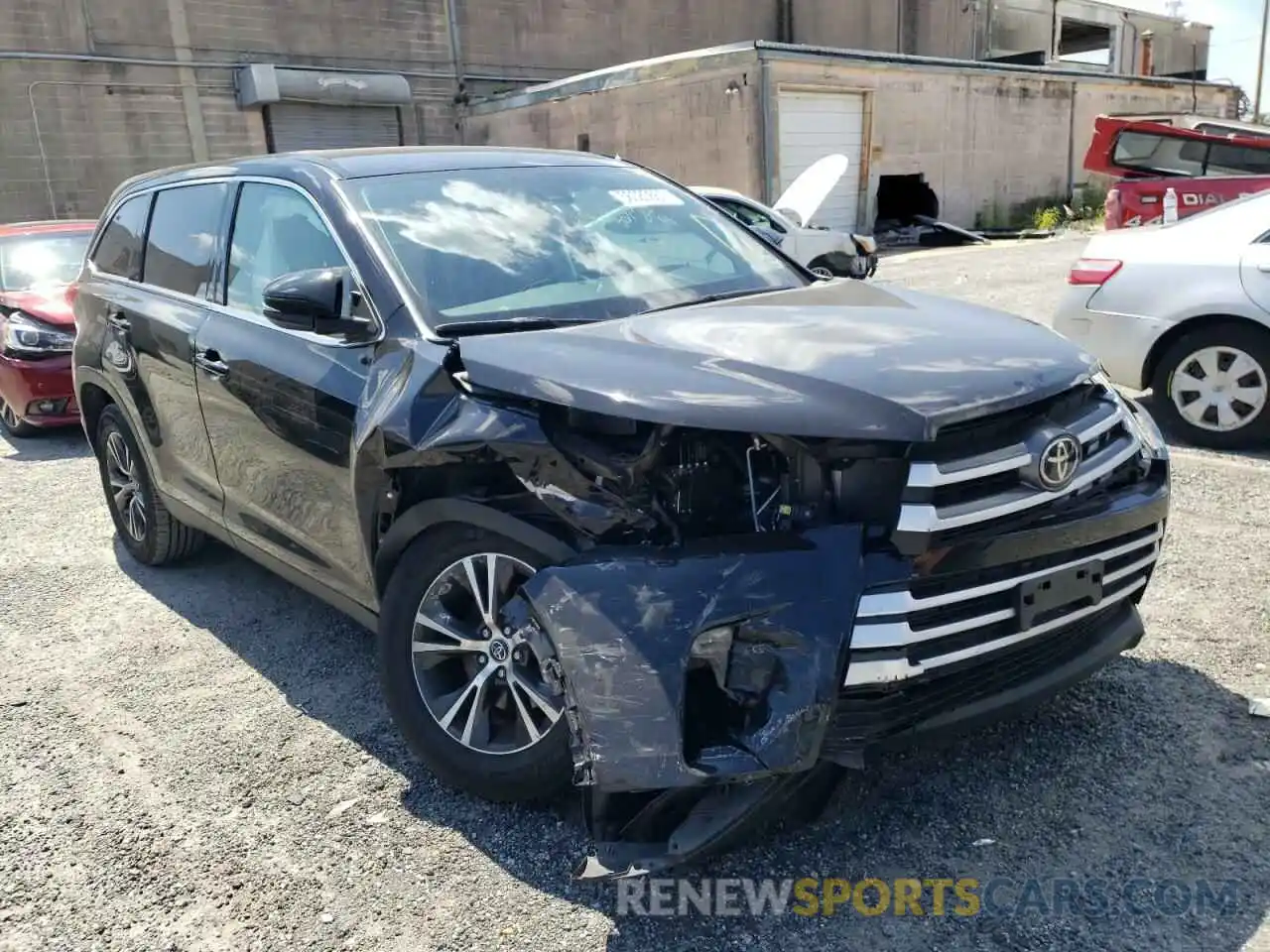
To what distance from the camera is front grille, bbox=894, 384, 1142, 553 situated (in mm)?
2271

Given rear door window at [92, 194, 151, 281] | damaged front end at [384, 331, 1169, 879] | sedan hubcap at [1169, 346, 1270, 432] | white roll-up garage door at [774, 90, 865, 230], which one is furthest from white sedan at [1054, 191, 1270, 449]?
white roll-up garage door at [774, 90, 865, 230]

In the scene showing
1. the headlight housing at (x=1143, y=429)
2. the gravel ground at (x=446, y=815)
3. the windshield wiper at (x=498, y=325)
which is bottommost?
the gravel ground at (x=446, y=815)

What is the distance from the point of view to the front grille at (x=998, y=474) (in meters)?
2.27

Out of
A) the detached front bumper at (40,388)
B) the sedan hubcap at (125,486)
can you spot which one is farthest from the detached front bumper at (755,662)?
the detached front bumper at (40,388)

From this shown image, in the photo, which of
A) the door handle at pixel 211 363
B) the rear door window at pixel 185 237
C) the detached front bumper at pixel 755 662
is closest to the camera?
the detached front bumper at pixel 755 662

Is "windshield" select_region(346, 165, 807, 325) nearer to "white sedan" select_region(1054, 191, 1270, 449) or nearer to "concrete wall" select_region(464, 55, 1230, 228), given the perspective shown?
"white sedan" select_region(1054, 191, 1270, 449)

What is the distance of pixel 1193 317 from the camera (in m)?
5.70

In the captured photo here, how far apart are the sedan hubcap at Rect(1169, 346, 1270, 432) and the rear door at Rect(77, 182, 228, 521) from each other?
5.07 m

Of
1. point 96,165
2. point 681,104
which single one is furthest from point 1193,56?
point 96,165

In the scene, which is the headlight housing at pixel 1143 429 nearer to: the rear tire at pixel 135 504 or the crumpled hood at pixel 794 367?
the crumpled hood at pixel 794 367

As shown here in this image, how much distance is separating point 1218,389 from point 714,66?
14182mm

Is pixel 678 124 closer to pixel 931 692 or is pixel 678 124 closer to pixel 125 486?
pixel 125 486

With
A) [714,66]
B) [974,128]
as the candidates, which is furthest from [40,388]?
[974,128]

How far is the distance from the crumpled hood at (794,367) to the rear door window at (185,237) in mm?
1777
